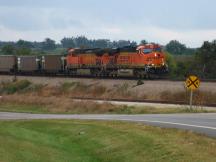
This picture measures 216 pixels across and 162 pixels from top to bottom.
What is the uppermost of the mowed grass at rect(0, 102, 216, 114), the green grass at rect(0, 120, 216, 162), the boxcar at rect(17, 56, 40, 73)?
the boxcar at rect(17, 56, 40, 73)

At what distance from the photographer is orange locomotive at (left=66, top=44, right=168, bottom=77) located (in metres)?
62.8

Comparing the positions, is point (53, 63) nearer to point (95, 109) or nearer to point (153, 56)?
point (153, 56)

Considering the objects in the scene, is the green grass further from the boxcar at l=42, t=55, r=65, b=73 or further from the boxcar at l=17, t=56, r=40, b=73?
the boxcar at l=17, t=56, r=40, b=73

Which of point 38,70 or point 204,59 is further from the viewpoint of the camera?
point 204,59

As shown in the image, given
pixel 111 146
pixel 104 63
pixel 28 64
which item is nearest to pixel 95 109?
pixel 104 63

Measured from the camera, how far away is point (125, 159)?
1766 centimetres

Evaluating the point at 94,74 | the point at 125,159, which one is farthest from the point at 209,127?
the point at 94,74

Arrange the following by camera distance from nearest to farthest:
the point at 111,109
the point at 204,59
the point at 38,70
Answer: the point at 111,109
the point at 38,70
the point at 204,59

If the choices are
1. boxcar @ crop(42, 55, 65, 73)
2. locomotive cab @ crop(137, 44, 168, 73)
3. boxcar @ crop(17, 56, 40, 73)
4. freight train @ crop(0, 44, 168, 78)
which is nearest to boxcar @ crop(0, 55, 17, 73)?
boxcar @ crop(17, 56, 40, 73)

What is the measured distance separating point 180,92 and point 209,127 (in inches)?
1084

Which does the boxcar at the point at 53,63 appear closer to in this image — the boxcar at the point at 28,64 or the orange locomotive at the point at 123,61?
the boxcar at the point at 28,64

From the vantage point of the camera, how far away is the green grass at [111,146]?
16953 millimetres

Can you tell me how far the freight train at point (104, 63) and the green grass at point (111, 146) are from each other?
3721cm

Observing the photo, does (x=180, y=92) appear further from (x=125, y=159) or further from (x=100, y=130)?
(x=125, y=159)
